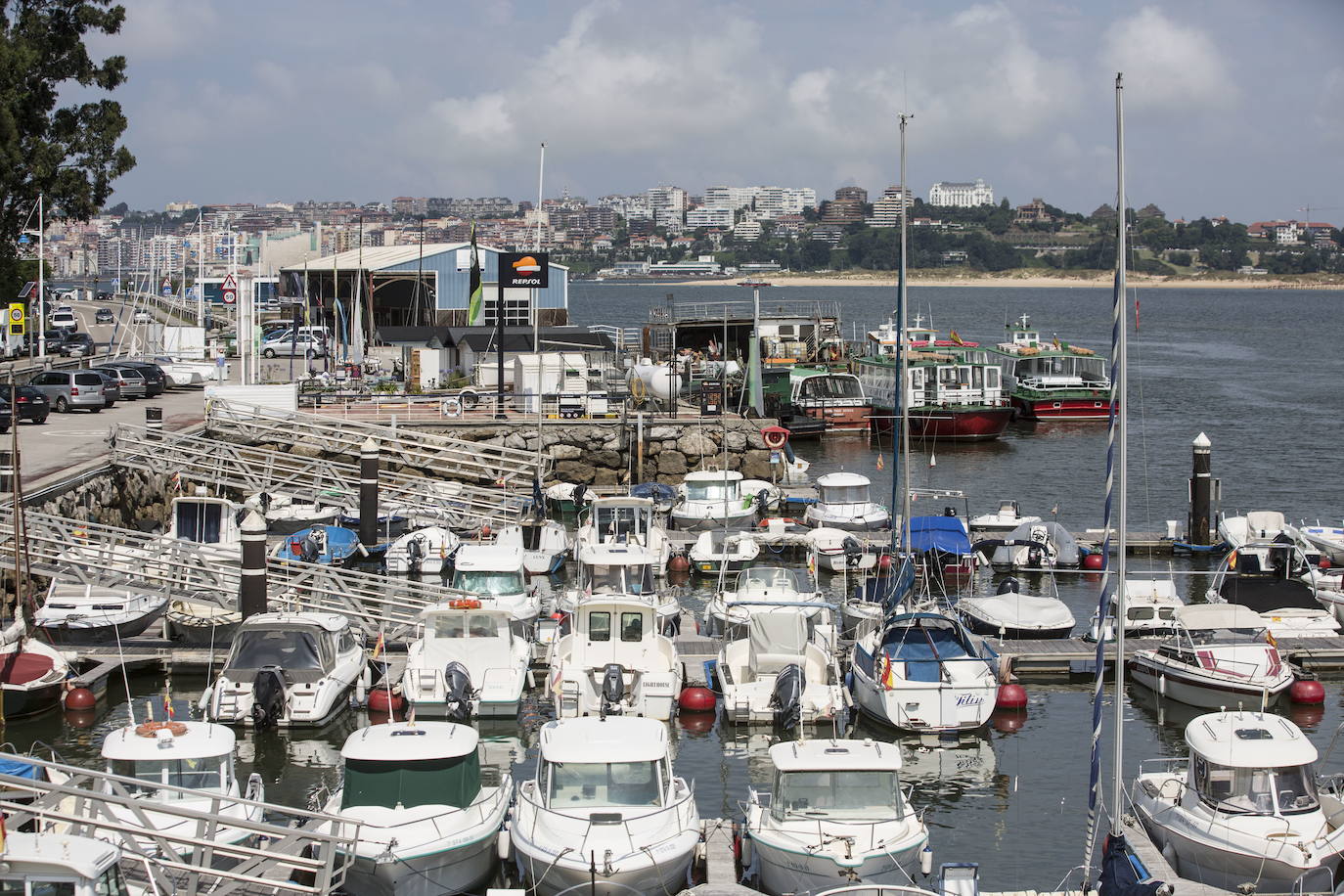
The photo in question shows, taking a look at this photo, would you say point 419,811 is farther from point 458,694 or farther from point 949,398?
point 949,398

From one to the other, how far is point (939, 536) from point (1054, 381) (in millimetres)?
40142

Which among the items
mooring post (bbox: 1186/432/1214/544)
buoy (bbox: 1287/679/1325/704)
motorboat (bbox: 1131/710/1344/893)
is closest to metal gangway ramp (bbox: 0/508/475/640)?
motorboat (bbox: 1131/710/1344/893)

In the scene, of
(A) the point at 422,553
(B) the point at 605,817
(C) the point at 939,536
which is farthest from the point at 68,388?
(B) the point at 605,817

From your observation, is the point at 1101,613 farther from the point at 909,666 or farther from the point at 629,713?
the point at 629,713

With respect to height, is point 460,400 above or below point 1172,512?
above

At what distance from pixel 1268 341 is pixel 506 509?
112 meters

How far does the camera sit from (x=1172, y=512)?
47.4 m

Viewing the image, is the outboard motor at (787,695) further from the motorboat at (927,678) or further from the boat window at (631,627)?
the boat window at (631,627)

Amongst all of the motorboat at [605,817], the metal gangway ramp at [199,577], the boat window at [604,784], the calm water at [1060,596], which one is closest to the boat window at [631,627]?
the calm water at [1060,596]

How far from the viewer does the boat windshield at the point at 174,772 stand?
17234 millimetres

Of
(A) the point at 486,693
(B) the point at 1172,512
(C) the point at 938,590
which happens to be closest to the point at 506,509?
(C) the point at 938,590

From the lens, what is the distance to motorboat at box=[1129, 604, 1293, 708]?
24.6m

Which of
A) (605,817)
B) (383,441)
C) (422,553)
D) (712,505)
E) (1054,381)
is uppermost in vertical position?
(1054,381)

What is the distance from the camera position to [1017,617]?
2852cm
